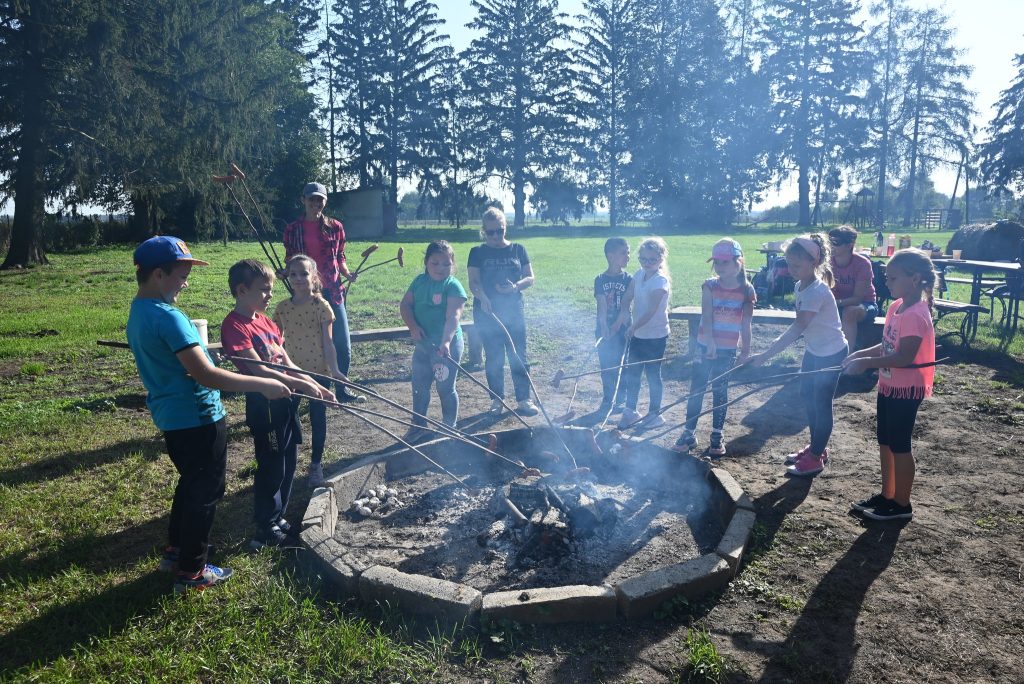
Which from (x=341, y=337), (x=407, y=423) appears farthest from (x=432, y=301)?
(x=407, y=423)

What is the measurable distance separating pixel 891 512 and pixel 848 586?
0.93 metres

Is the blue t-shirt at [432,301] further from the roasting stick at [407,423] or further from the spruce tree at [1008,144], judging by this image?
the spruce tree at [1008,144]

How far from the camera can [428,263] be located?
16.1ft

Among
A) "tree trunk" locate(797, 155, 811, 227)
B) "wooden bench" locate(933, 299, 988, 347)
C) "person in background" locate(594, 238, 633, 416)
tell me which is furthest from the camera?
"tree trunk" locate(797, 155, 811, 227)

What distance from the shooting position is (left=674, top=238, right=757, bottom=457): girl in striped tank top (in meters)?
4.79

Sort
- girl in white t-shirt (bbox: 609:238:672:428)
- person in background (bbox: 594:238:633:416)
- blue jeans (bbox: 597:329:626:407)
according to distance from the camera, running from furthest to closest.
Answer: blue jeans (bbox: 597:329:626:407) < person in background (bbox: 594:238:633:416) < girl in white t-shirt (bbox: 609:238:672:428)

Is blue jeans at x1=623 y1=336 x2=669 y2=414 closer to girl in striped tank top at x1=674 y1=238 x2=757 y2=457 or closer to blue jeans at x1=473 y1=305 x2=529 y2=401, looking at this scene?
girl in striped tank top at x1=674 y1=238 x2=757 y2=457

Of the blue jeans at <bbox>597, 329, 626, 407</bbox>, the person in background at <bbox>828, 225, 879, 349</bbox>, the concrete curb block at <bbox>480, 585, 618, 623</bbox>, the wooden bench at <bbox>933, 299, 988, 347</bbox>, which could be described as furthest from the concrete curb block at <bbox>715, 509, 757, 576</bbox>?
the wooden bench at <bbox>933, 299, 988, 347</bbox>

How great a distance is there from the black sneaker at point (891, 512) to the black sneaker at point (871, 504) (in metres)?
0.04

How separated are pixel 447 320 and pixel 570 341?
4321 mm

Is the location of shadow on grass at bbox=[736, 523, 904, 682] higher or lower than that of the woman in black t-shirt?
lower

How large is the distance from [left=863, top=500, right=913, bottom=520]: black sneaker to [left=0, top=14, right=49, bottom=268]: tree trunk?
21.1 metres

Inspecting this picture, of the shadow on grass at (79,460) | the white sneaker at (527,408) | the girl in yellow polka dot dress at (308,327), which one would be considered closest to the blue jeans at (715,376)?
the white sneaker at (527,408)

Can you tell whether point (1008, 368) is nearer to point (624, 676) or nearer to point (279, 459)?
point (624, 676)
